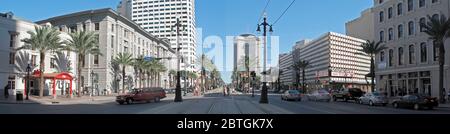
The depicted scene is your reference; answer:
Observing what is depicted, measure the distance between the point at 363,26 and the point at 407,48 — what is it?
6953 cm

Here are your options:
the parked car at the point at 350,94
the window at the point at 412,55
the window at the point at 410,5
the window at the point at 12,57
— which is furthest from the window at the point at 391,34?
the window at the point at 12,57

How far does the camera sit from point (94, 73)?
260 ft

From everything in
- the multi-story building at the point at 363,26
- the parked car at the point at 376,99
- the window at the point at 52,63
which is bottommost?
the parked car at the point at 376,99

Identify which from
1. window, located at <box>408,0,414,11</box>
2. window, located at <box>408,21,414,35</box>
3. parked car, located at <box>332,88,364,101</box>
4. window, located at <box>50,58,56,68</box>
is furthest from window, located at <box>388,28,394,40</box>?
window, located at <box>50,58,56,68</box>

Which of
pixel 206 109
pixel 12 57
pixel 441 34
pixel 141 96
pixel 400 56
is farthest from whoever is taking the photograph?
pixel 400 56

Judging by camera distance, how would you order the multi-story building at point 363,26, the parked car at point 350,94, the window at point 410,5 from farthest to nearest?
the multi-story building at point 363,26
the window at point 410,5
the parked car at point 350,94

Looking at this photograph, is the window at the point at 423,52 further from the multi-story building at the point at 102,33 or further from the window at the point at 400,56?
the multi-story building at the point at 102,33

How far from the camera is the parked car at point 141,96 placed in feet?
134

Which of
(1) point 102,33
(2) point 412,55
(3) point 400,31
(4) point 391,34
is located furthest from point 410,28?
(1) point 102,33

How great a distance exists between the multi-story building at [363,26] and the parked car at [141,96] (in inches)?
2862

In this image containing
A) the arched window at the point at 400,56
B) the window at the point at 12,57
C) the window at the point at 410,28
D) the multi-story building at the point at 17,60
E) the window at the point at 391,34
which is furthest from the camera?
the window at the point at 391,34

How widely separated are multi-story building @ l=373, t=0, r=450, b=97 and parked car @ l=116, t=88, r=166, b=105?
3022 cm

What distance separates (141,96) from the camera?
141 feet

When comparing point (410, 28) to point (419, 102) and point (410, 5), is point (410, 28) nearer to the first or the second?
point (410, 5)
